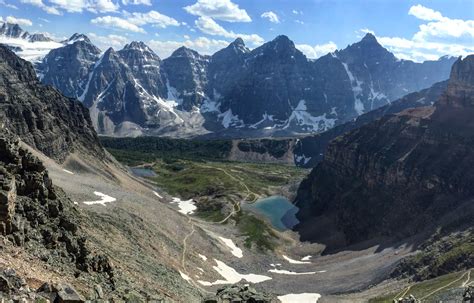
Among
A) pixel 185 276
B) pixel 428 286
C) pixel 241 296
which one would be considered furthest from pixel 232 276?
pixel 241 296

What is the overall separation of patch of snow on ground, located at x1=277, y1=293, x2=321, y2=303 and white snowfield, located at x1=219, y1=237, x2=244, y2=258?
27.6 m

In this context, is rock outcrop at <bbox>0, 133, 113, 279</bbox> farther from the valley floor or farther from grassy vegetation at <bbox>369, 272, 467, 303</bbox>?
grassy vegetation at <bbox>369, 272, 467, 303</bbox>

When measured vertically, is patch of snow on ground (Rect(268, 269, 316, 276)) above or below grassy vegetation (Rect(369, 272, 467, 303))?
below

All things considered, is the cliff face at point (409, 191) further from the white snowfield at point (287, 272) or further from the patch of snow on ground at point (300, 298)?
the patch of snow on ground at point (300, 298)

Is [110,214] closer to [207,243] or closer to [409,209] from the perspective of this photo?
[207,243]

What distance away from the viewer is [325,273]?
426 ft

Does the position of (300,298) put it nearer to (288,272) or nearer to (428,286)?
(288,272)

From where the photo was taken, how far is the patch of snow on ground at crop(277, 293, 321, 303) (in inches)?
4220

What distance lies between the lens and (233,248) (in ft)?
467

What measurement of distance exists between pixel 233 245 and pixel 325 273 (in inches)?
1136

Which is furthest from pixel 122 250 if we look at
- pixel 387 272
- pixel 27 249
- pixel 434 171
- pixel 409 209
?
pixel 434 171

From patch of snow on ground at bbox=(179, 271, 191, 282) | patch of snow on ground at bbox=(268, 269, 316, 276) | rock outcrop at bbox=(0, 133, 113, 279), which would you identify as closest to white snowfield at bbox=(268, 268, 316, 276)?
patch of snow on ground at bbox=(268, 269, 316, 276)

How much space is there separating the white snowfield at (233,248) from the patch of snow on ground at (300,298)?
2758cm

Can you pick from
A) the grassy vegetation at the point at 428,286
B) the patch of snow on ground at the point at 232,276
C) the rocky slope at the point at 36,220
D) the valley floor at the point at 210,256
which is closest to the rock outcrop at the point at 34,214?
the rocky slope at the point at 36,220
